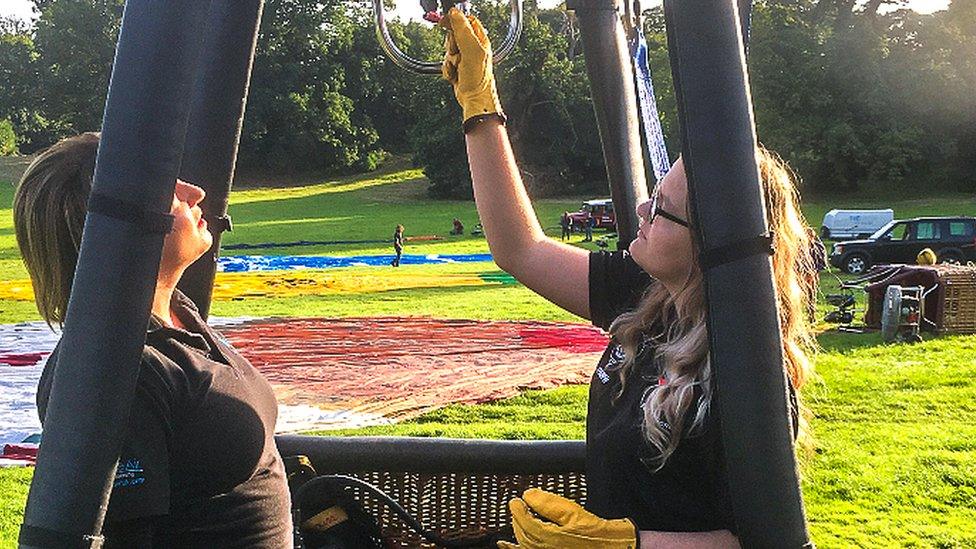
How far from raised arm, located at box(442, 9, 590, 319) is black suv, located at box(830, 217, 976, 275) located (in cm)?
1481

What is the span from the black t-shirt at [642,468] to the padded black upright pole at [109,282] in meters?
0.75

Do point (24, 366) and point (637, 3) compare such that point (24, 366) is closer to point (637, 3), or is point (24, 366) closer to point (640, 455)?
point (637, 3)

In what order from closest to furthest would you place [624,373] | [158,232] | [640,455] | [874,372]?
[158,232]
[640,455]
[624,373]
[874,372]

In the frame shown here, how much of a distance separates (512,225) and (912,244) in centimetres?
1541

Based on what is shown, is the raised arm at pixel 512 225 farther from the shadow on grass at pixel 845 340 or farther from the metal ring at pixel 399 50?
the shadow on grass at pixel 845 340

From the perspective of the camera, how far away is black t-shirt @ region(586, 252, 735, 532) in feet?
4.88

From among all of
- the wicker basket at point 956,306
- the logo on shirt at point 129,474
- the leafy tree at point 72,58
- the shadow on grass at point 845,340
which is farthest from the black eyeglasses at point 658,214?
the leafy tree at point 72,58

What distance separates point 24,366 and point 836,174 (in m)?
27.8

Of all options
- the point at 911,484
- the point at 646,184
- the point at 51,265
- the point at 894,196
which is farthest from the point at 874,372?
the point at 894,196

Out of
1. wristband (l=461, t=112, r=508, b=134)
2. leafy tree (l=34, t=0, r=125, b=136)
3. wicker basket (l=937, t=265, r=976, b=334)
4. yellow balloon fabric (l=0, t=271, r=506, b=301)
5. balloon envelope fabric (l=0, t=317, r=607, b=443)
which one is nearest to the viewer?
wristband (l=461, t=112, r=508, b=134)

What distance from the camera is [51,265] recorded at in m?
1.57

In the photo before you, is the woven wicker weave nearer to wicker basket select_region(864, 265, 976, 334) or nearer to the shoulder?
the shoulder

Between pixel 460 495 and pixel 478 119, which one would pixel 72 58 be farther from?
pixel 478 119

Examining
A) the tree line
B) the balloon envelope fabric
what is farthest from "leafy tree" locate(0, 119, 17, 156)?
the balloon envelope fabric
